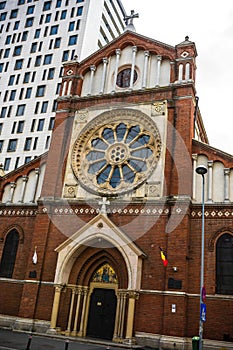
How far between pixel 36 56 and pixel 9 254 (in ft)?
105

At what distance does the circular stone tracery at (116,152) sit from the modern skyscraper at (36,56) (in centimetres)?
1923

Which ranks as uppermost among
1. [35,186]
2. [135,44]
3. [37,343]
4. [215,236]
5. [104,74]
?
[135,44]

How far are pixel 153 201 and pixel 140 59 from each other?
1021cm

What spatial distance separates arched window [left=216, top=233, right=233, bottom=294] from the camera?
1825cm

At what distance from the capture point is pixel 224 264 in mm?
18625

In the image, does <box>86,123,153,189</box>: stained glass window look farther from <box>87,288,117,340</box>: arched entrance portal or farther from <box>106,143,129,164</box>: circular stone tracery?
<box>87,288,117,340</box>: arched entrance portal

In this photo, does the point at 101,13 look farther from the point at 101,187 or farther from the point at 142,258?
the point at 142,258

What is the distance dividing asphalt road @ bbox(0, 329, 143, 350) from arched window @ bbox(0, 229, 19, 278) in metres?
4.04

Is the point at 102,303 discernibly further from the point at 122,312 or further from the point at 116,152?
the point at 116,152

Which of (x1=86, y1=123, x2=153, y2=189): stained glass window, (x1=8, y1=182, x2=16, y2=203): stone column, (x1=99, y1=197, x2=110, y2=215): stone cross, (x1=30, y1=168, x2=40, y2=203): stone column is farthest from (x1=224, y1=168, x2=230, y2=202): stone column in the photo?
(x1=8, y1=182, x2=16, y2=203): stone column

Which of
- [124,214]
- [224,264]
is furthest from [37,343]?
[224,264]

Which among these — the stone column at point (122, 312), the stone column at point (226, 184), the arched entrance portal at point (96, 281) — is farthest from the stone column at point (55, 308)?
the stone column at point (226, 184)

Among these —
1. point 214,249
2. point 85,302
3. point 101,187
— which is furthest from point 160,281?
point 101,187

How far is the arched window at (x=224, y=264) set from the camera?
18.2 meters
